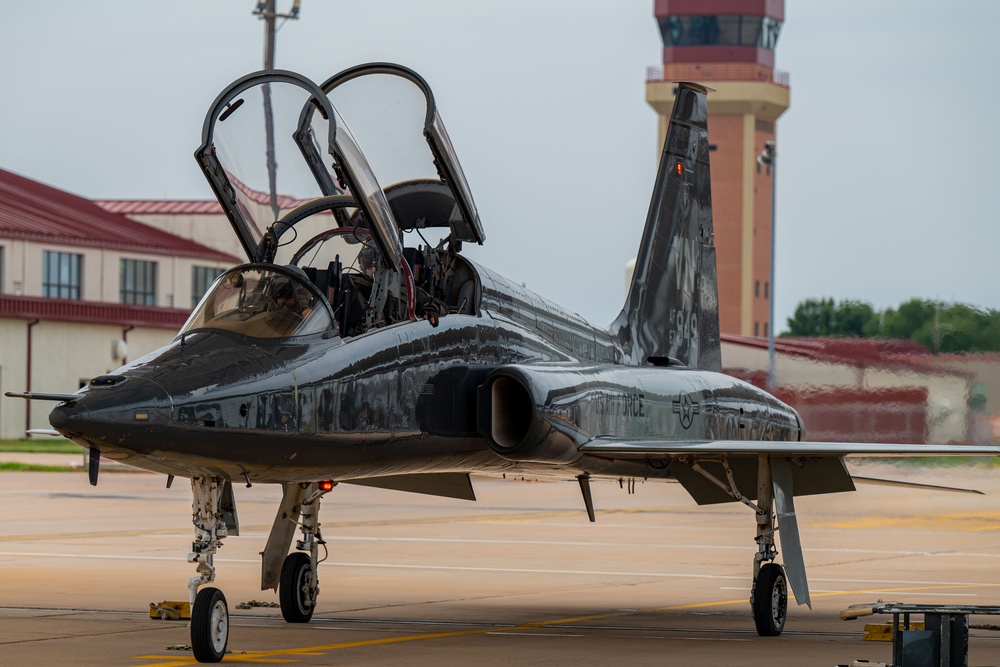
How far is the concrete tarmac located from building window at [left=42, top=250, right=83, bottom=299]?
23.6 meters

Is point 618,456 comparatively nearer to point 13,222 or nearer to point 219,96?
point 219,96

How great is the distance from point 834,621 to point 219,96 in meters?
7.01

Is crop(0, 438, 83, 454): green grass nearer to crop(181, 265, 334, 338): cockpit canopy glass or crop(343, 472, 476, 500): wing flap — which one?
crop(343, 472, 476, 500): wing flap

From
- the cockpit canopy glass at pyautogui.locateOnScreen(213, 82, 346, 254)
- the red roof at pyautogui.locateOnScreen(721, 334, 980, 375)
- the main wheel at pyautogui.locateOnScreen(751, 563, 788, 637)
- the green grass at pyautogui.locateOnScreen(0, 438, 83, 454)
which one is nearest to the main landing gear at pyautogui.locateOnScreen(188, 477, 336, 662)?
the cockpit canopy glass at pyautogui.locateOnScreen(213, 82, 346, 254)

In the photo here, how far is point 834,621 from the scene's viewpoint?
47.3 feet

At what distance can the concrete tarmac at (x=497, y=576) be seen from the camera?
470 inches

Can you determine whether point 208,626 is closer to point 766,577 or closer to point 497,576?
point 766,577

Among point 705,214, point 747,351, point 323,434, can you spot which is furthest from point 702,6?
point 323,434

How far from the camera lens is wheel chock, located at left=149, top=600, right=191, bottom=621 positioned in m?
10.5

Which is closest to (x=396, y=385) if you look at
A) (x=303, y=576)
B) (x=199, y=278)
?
(x=303, y=576)

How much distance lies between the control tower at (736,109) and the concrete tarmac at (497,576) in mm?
65095

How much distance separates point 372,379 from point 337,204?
154cm

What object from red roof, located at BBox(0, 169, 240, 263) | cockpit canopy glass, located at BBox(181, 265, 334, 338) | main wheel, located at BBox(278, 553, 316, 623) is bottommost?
main wheel, located at BBox(278, 553, 316, 623)

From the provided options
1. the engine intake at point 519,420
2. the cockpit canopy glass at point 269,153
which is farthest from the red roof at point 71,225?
the engine intake at point 519,420
